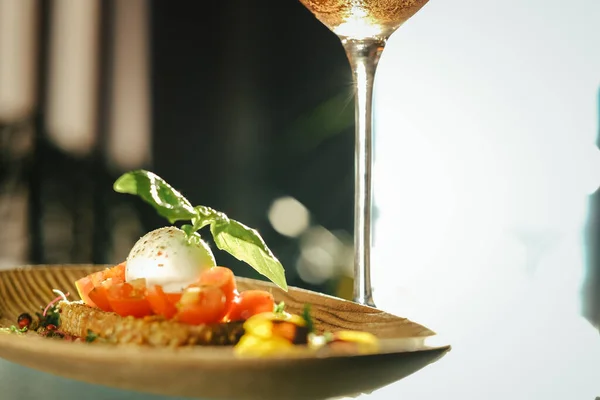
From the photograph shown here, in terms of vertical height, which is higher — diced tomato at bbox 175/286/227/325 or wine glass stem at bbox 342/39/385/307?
wine glass stem at bbox 342/39/385/307

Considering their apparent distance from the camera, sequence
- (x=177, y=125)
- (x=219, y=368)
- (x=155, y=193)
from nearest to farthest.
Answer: (x=219, y=368)
(x=155, y=193)
(x=177, y=125)

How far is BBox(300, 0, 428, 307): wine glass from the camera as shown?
0.87 metres

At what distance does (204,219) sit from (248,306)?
0.13 metres

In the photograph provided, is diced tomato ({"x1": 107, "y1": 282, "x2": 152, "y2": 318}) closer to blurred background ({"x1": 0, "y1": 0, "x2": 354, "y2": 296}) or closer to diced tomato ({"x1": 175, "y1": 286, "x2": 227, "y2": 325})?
diced tomato ({"x1": 175, "y1": 286, "x2": 227, "y2": 325})

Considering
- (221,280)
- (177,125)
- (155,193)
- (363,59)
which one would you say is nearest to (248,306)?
(221,280)

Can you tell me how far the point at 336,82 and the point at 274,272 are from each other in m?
1.99

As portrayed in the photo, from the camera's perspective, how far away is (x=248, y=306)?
0.91 m

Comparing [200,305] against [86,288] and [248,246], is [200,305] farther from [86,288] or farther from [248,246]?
[86,288]

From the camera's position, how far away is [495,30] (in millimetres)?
2391

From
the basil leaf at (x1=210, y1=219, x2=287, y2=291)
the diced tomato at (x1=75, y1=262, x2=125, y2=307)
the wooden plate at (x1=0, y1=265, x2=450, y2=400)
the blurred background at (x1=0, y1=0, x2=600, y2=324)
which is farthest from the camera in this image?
the blurred background at (x1=0, y1=0, x2=600, y2=324)

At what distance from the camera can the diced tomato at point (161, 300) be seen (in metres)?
0.86

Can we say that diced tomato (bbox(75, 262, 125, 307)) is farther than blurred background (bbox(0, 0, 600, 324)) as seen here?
No

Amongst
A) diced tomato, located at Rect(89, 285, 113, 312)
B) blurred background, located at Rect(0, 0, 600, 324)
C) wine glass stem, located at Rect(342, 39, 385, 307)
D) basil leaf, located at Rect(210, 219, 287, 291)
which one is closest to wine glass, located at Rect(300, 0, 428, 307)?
wine glass stem, located at Rect(342, 39, 385, 307)

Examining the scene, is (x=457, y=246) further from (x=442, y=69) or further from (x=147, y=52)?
(x=147, y=52)
